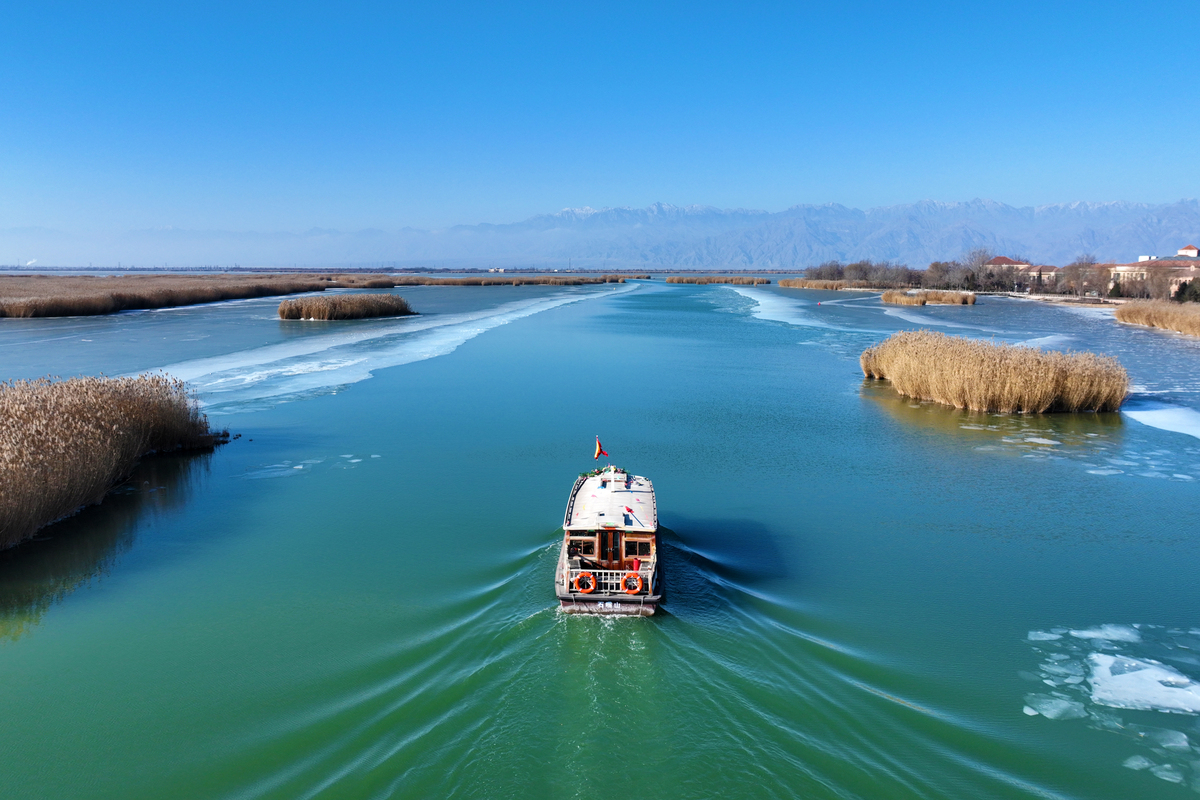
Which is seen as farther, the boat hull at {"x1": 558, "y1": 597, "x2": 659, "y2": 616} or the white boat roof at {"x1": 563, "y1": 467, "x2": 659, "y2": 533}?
the white boat roof at {"x1": 563, "y1": 467, "x2": 659, "y2": 533}

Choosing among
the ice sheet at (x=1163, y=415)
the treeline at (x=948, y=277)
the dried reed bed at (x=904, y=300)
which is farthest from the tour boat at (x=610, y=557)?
the treeline at (x=948, y=277)

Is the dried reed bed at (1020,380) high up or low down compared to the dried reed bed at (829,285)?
down

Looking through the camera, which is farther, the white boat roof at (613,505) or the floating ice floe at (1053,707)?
the white boat roof at (613,505)

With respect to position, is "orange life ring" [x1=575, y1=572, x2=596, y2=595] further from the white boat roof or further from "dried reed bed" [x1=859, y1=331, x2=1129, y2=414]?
"dried reed bed" [x1=859, y1=331, x2=1129, y2=414]

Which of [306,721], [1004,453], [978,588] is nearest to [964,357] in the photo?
[1004,453]

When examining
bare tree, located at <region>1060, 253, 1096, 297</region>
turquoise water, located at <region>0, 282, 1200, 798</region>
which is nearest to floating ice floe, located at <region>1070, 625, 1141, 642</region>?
turquoise water, located at <region>0, 282, 1200, 798</region>

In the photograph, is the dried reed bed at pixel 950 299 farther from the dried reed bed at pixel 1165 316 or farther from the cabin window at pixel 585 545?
the cabin window at pixel 585 545
